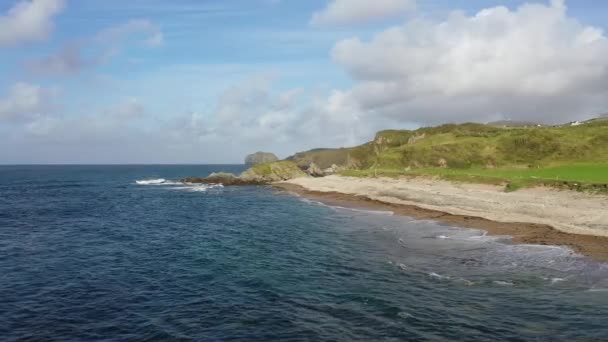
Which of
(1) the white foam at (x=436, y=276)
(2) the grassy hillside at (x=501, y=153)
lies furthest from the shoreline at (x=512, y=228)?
(2) the grassy hillside at (x=501, y=153)

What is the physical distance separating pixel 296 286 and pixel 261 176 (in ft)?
367

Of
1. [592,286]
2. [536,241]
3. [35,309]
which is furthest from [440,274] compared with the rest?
[35,309]

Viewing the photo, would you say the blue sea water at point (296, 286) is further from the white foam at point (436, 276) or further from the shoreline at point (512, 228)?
the shoreline at point (512, 228)

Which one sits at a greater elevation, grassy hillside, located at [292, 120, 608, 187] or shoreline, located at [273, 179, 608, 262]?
grassy hillside, located at [292, 120, 608, 187]

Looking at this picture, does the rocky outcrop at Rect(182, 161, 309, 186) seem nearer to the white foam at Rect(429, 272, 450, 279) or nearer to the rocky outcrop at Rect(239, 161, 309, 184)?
the rocky outcrop at Rect(239, 161, 309, 184)

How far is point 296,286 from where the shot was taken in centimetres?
2497

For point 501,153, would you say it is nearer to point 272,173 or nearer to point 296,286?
point 272,173

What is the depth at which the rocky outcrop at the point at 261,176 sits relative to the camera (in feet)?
431

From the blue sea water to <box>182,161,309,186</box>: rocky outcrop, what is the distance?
280 ft

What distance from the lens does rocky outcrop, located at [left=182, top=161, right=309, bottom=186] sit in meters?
131

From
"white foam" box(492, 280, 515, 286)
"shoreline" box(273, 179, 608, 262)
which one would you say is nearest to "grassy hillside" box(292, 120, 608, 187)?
"shoreline" box(273, 179, 608, 262)

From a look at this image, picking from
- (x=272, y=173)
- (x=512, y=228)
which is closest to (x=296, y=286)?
(x=512, y=228)

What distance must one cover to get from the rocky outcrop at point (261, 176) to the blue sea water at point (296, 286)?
85.4m

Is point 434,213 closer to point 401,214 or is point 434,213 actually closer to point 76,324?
point 401,214
